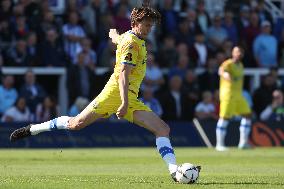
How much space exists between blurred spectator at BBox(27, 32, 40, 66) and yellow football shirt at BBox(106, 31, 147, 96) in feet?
38.9

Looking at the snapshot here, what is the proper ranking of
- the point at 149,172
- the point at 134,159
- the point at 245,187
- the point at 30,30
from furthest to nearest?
the point at 30,30
the point at 134,159
the point at 149,172
the point at 245,187

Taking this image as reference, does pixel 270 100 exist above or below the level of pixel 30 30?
below

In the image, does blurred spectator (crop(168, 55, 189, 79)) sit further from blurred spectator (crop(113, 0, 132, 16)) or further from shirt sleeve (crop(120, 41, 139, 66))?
shirt sleeve (crop(120, 41, 139, 66))

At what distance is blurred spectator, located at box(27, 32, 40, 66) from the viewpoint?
23719 mm

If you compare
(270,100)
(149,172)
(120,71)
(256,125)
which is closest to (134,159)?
(149,172)

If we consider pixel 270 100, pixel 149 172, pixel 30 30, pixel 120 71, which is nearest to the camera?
pixel 120 71

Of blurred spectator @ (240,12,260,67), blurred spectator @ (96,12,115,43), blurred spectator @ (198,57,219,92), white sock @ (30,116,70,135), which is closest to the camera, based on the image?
white sock @ (30,116,70,135)

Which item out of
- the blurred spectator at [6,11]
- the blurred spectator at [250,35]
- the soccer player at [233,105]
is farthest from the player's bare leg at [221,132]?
the blurred spectator at [6,11]

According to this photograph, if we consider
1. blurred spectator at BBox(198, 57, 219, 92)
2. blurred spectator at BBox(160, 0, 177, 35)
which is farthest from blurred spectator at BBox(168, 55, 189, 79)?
blurred spectator at BBox(160, 0, 177, 35)

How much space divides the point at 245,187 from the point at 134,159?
6597 millimetres

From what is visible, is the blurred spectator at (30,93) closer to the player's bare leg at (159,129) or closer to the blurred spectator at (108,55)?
the blurred spectator at (108,55)

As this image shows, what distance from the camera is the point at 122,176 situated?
41.4ft

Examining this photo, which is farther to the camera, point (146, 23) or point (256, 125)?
point (256, 125)

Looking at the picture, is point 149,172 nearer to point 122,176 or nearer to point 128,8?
point 122,176
